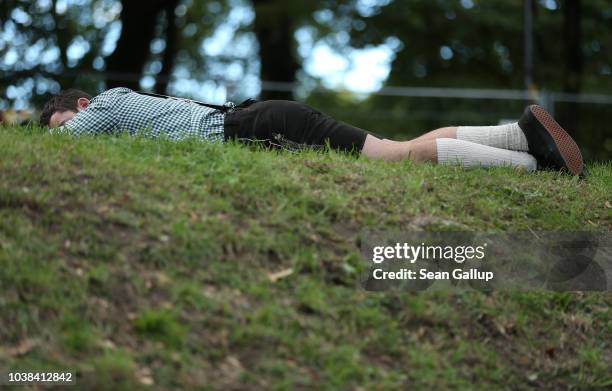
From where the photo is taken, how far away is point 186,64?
26.7m

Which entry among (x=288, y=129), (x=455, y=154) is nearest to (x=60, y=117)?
(x=288, y=129)

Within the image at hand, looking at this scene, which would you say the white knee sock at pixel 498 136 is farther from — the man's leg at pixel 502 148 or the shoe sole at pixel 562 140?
the shoe sole at pixel 562 140

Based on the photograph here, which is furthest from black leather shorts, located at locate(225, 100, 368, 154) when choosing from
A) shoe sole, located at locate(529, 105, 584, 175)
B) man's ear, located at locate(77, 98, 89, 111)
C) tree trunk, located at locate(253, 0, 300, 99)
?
Result: tree trunk, located at locate(253, 0, 300, 99)

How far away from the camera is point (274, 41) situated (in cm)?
1781

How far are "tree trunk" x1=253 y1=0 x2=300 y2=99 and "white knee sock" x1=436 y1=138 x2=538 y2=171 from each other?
36.3ft

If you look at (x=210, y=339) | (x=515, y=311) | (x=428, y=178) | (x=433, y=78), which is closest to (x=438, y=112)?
(x=433, y=78)

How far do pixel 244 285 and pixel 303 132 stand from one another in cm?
230

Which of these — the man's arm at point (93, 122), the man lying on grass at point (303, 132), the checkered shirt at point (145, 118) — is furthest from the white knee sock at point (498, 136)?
the man's arm at point (93, 122)

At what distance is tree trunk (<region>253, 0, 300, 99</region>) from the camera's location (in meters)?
17.4

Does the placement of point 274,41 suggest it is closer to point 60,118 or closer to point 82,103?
point 82,103

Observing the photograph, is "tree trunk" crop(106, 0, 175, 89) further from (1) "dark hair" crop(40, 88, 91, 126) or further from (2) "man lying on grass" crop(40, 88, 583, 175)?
(2) "man lying on grass" crop(40, 88, 583, 175)

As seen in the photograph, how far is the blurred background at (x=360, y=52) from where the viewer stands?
1560cm

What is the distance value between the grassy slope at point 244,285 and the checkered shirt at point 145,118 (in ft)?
2.05

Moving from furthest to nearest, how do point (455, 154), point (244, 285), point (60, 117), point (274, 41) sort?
point (274, 41) < point (60, 117) < point (455, 154) < point (244, 285)
